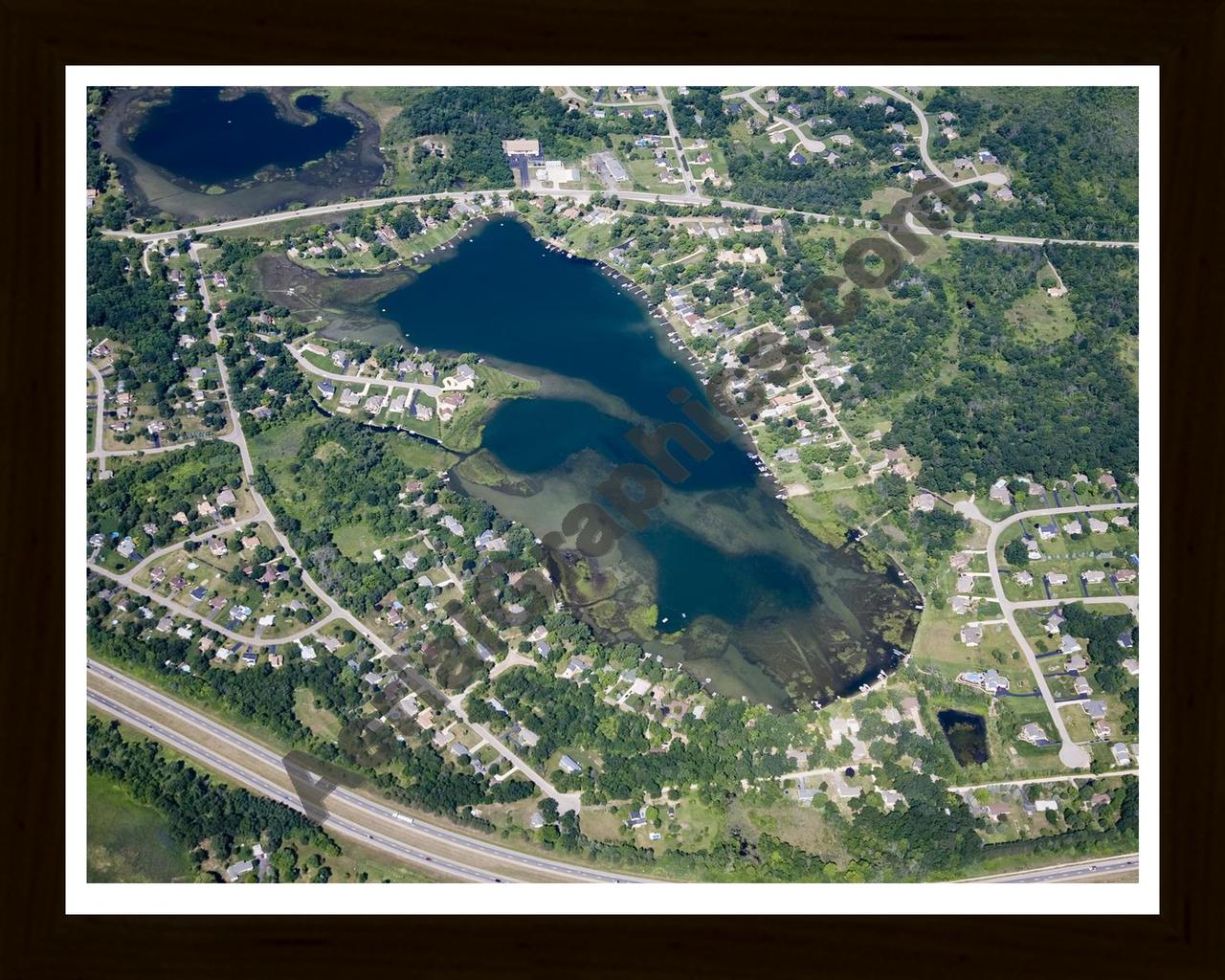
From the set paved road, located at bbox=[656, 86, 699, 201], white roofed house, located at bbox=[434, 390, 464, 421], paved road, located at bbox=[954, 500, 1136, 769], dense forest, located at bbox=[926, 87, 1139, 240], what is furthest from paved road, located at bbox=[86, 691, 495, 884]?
dense forest, located at bbox=[926, 87, 1139, 240]

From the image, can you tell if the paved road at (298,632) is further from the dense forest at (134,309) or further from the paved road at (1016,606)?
the paved road at (1016,606)

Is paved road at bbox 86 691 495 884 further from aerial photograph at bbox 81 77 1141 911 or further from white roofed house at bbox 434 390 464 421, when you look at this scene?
white roofed house at bbox 434 390 464 421

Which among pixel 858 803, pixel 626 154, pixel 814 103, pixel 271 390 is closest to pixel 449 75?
pixel 858 803


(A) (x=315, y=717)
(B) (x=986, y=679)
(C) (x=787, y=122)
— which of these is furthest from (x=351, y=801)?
(C) (x=787, y=122)

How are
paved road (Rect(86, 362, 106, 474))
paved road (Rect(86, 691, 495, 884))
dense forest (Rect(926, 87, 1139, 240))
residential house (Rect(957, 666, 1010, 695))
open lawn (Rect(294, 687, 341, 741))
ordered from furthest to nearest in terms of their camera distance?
dense forest (Rect(926, 87, 1139, 240)), paved road (Rect(86, 362, 106, 474)), residential house (Rect(957, 666, 1010, 695)), open lawn (Rect(294, 687, 341, 741)), paved road (Rect(86, 691, 495, 884))

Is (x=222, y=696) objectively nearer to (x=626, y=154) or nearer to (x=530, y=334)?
(x=530, y=334)

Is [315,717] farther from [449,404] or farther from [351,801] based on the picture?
[449,404]
